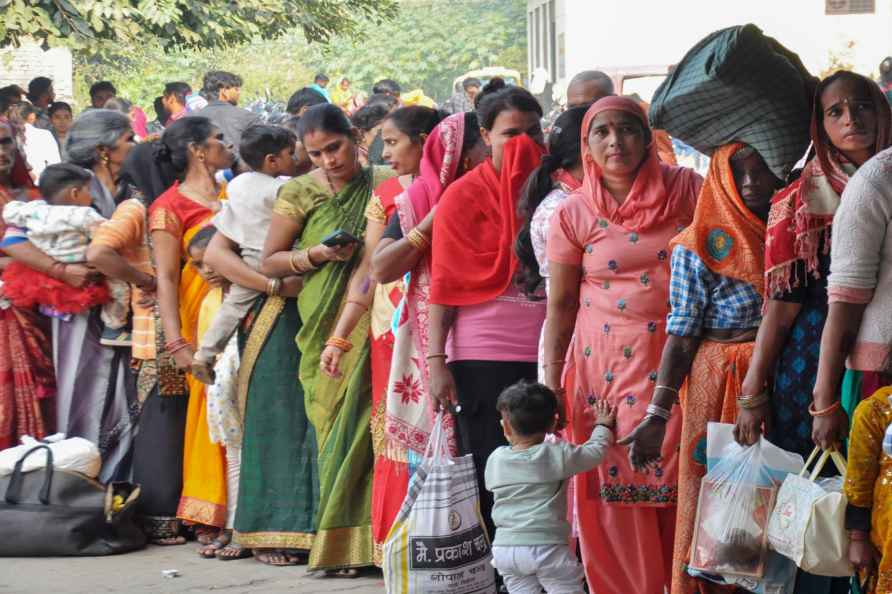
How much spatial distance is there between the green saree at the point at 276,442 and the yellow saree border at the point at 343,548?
13.2 inches

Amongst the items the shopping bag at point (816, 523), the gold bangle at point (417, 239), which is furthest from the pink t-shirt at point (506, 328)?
the shopping bag at point (816, 523)

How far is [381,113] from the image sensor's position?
28.9 ft

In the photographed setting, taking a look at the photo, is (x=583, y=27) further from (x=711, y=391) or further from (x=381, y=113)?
(x=711, y=391)

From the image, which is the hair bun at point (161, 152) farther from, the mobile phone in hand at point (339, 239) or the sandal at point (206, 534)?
the sandal at point (206, 534)

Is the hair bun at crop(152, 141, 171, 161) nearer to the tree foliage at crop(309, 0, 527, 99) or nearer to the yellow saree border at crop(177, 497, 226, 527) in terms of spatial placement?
the yellow saree border at crop(177, 497, 226, 527)

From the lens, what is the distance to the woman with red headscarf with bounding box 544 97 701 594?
4.93 metres

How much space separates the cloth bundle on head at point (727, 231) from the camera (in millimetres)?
4523

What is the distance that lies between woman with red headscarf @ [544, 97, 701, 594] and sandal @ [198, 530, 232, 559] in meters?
2.68

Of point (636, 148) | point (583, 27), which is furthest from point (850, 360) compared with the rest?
point (583, 27)

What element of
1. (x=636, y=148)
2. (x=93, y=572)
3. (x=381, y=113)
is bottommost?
(x=93, y=572)

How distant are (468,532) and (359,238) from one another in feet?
5.81

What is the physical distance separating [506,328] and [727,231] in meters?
1.27

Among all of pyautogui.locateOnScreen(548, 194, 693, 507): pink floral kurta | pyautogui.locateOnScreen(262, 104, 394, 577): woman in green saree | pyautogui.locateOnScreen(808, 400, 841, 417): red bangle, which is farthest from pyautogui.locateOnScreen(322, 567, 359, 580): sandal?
pyautogui.locateOnScreen(808, 400, 841, 417): red bangle

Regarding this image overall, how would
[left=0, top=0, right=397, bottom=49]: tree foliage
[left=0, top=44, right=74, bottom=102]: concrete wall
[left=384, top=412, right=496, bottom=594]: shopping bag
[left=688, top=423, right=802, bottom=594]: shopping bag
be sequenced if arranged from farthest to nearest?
[left=0, top=44, right=74, bottom=102]: concrete wall
[left=0, top=0, right=397, bottom=49]: tree foliage
[left=384, top=412, right=496, bottom=594]: shopping bag
[left=688, top=423, right=802, bottom=594]: shopping bag
